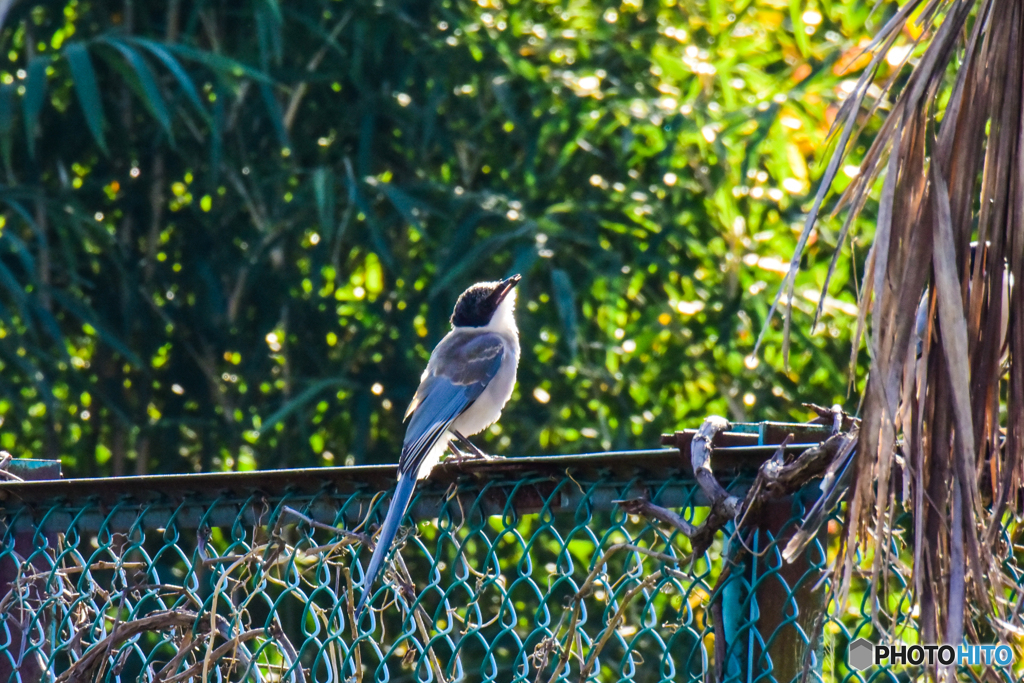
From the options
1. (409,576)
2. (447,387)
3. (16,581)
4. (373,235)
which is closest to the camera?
(409,576)

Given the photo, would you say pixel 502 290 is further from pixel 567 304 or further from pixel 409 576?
pixel 409 576

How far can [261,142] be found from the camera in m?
5.50

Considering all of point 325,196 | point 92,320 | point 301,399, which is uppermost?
point 325,196

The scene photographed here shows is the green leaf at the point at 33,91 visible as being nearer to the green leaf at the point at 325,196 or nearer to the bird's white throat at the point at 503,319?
the green leaf at the point at 325,196

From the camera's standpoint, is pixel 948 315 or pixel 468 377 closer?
pixel 948 315

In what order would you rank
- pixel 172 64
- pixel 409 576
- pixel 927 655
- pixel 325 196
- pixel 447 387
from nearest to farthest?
pixel 927 655
pixel 409 576
pixel 447 387
pixel 172 64
pixel 325 196

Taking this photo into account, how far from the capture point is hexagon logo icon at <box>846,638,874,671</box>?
156 centimetres

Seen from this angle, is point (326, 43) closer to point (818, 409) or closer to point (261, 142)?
point (261, 142)

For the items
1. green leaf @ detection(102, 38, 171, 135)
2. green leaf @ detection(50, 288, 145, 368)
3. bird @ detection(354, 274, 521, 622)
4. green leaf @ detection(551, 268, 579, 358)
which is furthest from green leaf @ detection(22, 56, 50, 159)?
green leaf @ detection(551, 268, 579, 358)

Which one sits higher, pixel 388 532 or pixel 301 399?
pixel 388 532

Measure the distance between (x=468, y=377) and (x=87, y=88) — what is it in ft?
5.93

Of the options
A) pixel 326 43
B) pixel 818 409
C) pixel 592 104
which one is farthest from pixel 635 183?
pixel 818 409

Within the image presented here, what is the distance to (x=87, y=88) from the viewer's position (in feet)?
14.2

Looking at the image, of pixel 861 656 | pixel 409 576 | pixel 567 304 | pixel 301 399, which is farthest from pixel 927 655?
pixel 301 399
